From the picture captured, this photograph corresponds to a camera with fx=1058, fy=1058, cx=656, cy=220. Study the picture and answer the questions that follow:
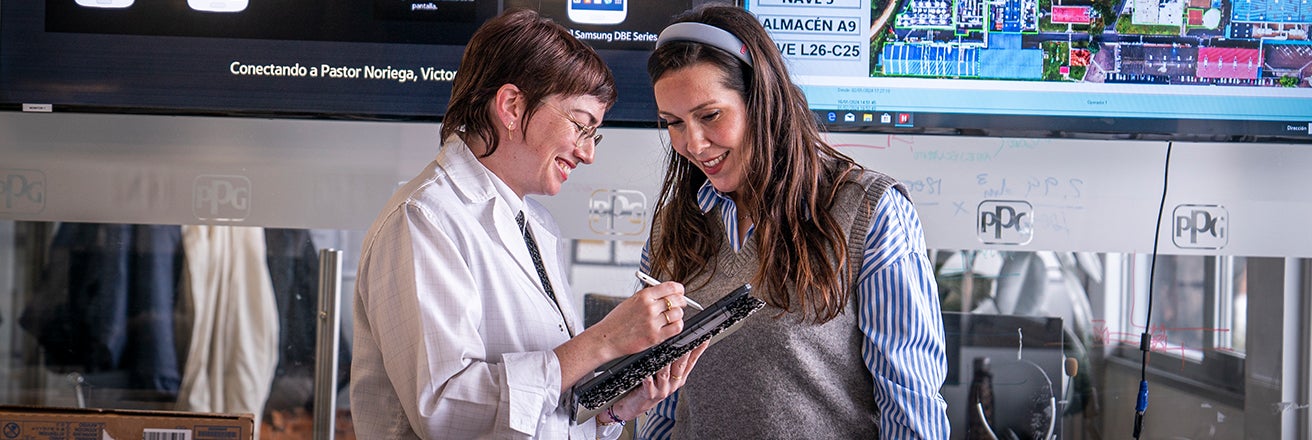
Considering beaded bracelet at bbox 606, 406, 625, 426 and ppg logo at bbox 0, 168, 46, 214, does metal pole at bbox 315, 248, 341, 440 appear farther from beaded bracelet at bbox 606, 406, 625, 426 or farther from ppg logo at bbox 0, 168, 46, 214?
beaded bracelet at bbox 606, 406, 625, 426

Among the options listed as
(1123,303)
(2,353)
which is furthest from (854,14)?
(2,353)

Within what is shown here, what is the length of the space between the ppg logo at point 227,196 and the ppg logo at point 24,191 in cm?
38

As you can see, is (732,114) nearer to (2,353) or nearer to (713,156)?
(713,156)

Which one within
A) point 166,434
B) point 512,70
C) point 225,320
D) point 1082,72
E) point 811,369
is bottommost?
point 166,434

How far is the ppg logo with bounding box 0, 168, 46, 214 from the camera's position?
8.51 ft

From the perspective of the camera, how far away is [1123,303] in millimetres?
2977

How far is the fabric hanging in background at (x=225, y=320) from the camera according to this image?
9.91 ft

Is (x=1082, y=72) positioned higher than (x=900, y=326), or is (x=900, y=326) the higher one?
(x=1082, y=72)

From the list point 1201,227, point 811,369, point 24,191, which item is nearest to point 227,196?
point 24,191

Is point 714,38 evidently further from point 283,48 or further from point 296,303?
point 296,303

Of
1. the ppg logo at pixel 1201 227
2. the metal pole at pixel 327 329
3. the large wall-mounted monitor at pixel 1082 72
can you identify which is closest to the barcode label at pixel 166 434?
the metal pole at pixel 327 329

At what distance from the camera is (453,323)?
1.36 meters

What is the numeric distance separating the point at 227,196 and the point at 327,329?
406 millimetres

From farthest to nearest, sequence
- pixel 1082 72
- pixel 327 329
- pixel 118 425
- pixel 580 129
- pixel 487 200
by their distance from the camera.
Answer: pixel 327 329 → pixel 1082 72 → pixel 118 425 → pixel 580 129 → pixel 487 200
